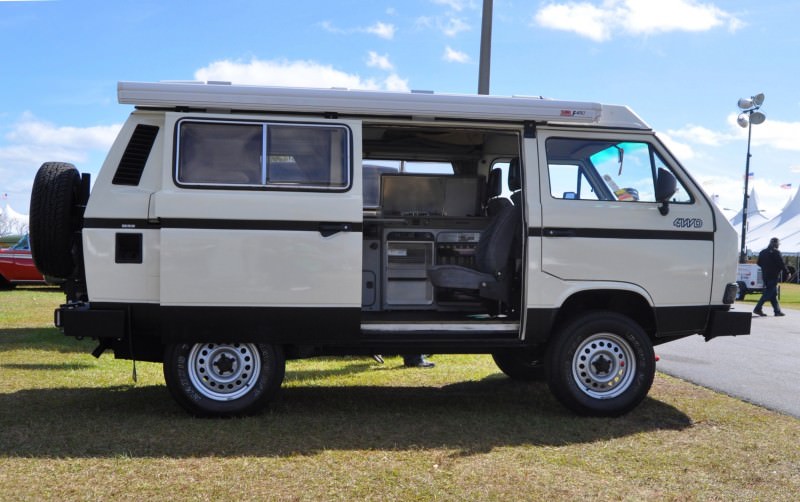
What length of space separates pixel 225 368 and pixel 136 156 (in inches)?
71.0

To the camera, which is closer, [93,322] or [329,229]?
[93,322]

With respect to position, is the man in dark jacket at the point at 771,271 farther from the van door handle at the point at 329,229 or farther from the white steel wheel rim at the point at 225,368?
the white steel wheel rim at the point at 225,368

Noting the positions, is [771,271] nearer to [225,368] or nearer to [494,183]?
[494,183]

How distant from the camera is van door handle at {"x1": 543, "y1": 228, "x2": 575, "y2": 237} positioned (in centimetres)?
613

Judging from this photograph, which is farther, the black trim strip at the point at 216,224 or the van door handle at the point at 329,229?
the van door handle at the point at 329,229

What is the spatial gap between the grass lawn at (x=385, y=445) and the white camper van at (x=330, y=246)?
0.50 m

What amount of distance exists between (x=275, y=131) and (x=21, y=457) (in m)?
2.90

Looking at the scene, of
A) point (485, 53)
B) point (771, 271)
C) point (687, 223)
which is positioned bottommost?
point (771, 271)

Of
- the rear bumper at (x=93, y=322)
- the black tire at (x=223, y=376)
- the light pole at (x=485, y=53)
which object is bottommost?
the black tire at (x=223, y=376)

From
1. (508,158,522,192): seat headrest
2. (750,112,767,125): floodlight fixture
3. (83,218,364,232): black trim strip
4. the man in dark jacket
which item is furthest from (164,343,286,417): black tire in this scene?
(750,112,767,125): floodlight fixture

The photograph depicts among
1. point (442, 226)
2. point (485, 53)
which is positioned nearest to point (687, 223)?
point (442, 226)

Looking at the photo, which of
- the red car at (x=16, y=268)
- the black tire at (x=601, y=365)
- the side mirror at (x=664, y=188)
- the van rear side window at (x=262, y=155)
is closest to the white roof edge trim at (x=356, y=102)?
the van rear side window at (x=262, y=155)

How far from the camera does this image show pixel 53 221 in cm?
578

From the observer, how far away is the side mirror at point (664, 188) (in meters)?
6.19
